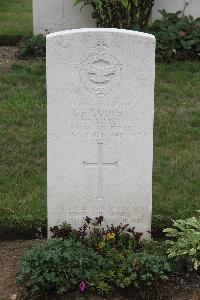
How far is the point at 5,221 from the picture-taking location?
5383 mm

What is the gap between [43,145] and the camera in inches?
273

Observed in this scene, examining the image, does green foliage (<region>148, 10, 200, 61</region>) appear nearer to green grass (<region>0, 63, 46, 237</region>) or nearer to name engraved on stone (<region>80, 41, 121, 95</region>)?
green grass (<region>0, 63, 46, 237</region>)

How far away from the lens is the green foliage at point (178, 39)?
31.1 ft

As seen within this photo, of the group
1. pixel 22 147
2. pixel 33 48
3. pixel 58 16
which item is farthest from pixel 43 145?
pixel 58 16

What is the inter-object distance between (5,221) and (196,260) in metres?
1.57

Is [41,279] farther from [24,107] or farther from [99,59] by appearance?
[24,107]

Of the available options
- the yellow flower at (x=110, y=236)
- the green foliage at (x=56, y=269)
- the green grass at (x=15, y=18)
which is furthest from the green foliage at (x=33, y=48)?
the green foliage at (x=56, y=269)

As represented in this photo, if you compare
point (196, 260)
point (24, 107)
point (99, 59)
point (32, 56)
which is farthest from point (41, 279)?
point (32, 56)

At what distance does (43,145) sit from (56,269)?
2628mm

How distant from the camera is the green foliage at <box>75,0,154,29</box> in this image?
974 centimetres

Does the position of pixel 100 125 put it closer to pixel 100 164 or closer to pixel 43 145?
pixel 100 164

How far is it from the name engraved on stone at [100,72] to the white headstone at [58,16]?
571cm

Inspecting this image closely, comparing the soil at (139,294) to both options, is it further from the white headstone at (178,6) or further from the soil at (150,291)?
the white headstone at (178,6)

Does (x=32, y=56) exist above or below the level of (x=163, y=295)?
above
